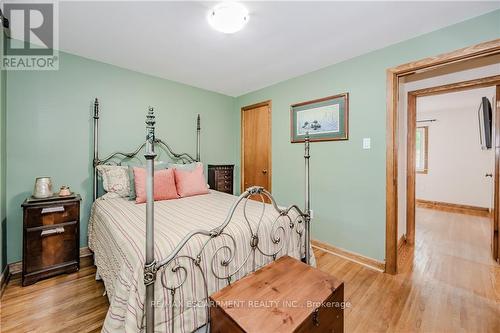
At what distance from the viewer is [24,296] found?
1.77 meters

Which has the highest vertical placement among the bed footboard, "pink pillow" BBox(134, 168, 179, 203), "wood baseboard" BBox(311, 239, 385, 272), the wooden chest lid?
"pink pillow" BBox(134, 168, 179, 203)

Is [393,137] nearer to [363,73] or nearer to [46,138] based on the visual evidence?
[363,73]

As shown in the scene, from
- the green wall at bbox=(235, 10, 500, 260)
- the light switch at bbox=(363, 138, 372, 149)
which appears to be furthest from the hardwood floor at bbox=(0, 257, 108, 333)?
the light switch at bbox=(363, 138, 372, 149)

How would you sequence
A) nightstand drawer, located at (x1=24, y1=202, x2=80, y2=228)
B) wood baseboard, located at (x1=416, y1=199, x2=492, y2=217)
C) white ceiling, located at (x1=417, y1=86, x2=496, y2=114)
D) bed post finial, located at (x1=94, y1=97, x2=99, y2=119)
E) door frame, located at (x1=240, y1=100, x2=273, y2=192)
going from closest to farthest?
nightstand drawer, located at (x1=24, y1=202, x2=80, y2=228), bed post finial, located at (x1=94, y1=97, x2=99, y2=119), door frame, located at (x1=240, y1=100, x2=273, y2=192), white ceiling, located at (x1=417, y1=86, x2=496, y2=114), wood baseboard, located at (x1=416, y1=199, x2=492, y2=217)

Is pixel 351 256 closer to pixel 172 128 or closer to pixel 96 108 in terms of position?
pixel 172 128

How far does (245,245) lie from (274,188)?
2025 mm

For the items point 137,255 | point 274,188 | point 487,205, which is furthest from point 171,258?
point 487,205

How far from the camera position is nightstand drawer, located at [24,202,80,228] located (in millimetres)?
1900

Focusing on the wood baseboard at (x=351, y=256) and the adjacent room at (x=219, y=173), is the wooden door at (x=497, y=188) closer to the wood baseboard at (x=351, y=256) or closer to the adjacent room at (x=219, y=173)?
the adjacent room at (x=219, y=173)

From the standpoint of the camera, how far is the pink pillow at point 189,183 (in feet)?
8.33

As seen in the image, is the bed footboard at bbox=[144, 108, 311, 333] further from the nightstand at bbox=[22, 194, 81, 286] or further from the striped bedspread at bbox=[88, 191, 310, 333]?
the nightstand at bbox=[22, 194, 81, 286]

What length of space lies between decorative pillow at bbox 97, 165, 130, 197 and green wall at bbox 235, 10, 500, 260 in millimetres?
2191
